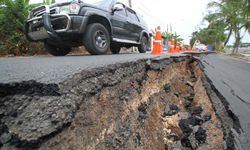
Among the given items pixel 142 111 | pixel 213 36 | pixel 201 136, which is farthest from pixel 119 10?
pixel 213 36

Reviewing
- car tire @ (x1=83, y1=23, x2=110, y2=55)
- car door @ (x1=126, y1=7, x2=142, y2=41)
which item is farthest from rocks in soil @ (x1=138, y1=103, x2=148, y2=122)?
car door @ (x1=126, y1=7, x2=142, y2=41)

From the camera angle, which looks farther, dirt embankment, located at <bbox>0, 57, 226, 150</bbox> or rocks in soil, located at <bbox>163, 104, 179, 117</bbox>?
rocks in soil, located at <bbox>163, 104, 179, 117</bbox>

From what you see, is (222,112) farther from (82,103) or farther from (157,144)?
(82,103)

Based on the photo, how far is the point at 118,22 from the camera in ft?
20.8

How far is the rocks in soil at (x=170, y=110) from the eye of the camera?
10.2ft

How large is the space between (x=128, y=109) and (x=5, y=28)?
7837 millimetres

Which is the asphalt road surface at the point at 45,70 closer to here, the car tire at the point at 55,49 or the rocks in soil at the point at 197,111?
the rocks in soil at the point at 197,111

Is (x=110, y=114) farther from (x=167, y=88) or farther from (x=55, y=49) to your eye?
(x=55, y=49)

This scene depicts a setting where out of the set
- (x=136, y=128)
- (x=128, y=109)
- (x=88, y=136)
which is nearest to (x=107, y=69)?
(x=128, y=109)

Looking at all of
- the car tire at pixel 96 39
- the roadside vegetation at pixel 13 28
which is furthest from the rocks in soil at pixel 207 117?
the roadside vegetation at pixel 13 28

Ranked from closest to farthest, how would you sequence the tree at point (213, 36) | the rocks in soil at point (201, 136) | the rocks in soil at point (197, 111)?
1. the rocks in soil at point (201, 136)
2. the rocks in soil at point (197, 111)
3. the tree at point (213, 36)

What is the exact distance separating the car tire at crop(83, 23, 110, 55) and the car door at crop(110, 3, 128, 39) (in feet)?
1.87

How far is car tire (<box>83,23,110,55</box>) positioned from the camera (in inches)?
206

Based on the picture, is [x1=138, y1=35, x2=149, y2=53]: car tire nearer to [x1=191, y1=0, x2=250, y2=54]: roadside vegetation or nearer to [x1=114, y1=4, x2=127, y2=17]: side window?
[x1=114, y1=4, x2=127, y2=17]: side window
